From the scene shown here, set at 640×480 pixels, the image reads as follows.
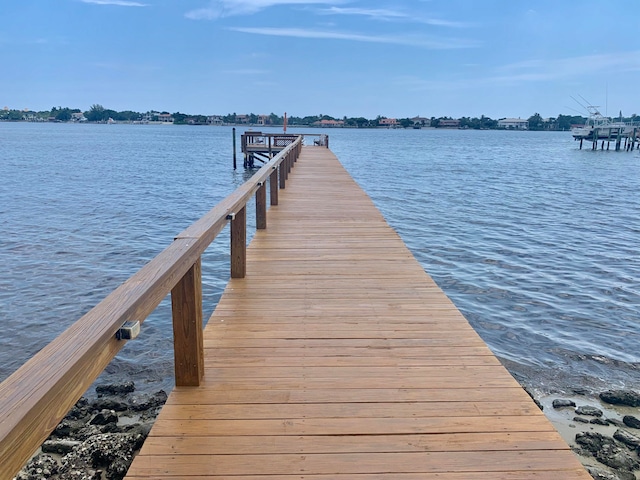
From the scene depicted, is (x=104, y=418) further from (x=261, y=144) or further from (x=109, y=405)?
(x=261, y=144)

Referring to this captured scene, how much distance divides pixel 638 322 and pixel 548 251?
15.7 feet

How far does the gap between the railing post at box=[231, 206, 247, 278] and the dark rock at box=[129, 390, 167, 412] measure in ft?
5.78

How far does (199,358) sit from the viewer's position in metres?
3.18

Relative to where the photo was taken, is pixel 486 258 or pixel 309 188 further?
pixel 309 188

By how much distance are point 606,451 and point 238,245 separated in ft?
12.9

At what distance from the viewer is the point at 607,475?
14.6ft

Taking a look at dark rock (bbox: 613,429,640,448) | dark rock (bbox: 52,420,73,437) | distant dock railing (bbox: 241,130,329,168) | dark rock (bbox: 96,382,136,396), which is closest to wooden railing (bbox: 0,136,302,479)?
dark rock (bbox: 52,420,73,437)

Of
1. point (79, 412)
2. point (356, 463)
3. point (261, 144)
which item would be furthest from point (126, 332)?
point (261, 144)

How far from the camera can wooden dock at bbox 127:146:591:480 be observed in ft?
8.18

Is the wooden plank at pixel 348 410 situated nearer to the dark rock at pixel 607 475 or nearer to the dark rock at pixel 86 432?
the dark rock at pixel 607 475

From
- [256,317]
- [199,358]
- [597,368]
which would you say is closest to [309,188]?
[597,368]

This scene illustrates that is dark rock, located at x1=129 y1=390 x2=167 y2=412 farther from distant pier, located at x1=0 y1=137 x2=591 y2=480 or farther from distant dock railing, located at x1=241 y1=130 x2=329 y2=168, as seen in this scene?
distant dock railing, located at x1=241 y1=130 x2=329 y2=168

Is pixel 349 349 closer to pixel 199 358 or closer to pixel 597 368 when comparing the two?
pixel 199 358

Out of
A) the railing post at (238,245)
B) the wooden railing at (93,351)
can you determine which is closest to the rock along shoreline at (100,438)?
the railing post at (238,245)
